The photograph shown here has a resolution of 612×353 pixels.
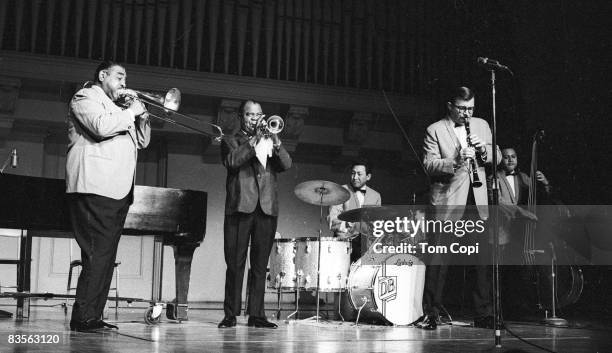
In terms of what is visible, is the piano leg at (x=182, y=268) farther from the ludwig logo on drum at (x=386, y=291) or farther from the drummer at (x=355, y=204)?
the drummer at (x=355, y=204)

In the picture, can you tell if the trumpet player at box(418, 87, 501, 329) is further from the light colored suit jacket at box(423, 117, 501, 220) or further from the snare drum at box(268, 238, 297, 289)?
the snare drum at box(268, 238, 297, 289)

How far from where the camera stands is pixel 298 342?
351 centimetres

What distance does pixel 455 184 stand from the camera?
476cm

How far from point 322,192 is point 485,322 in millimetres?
1660

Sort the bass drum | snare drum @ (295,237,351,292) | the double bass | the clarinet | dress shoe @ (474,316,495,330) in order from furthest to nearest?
the double bass < snare drum @ (295,237,351,292) < the bass drum < dress shoe @ (474,316,495,330) < the clarinet

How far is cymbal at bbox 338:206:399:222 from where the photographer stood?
532 centimetres

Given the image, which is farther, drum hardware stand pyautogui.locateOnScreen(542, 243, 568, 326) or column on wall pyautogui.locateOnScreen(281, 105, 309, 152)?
column on wall pyautogui.locateOnScreen(281, 105, 309, 152)

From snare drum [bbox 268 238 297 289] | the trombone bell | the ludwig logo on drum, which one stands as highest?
the trombone bell

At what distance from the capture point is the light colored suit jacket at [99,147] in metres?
3.60

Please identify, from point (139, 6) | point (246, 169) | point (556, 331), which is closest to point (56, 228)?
point (246, 169)

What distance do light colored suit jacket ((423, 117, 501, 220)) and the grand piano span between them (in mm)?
1638

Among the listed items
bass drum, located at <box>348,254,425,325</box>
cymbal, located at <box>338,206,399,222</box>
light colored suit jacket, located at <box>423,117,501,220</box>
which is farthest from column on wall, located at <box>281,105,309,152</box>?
light colored suit jacket, located at <box>423,117,501,220</box>

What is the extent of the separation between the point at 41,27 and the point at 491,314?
462 centimetres

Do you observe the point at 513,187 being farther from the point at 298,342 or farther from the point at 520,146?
the point at 298,342
